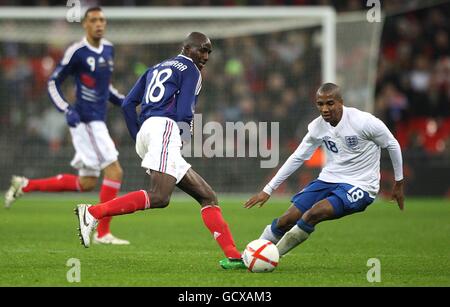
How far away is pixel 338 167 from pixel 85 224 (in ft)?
8.12

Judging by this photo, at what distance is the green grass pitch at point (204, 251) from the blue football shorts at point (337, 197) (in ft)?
1.78

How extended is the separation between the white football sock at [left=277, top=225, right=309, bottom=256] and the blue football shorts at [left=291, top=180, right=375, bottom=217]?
0.32m

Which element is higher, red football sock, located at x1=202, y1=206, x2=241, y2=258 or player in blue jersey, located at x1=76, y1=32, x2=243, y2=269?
player in blue jersey, located at x1=76, y1=32, x2=243, y2=269

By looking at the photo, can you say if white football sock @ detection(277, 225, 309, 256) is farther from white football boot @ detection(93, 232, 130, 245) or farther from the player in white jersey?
white football boot @ detection(93, 232, 130, 245)

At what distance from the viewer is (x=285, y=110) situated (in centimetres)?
1967

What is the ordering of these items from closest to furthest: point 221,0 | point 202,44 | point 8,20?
point 202,44, point 8,20, point 221,0

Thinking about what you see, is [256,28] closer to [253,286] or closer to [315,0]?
[315,0]


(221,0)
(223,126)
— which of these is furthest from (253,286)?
(221,0)

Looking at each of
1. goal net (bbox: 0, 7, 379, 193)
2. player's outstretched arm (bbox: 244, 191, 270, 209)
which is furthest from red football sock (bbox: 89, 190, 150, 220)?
goal net (bbox: 0, 7, 379, 193)

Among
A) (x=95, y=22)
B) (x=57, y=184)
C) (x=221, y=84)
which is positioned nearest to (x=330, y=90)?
(x=95, y=22)

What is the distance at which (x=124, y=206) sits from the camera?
8141mm

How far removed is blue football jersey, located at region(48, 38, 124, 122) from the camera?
37.6ft

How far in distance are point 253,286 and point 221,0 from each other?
683 inches

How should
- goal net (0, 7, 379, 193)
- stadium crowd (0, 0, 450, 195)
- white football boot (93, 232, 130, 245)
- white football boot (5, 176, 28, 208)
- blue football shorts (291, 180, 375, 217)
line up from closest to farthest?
blue football shorts (291, 180, 375, 217), white football boot (93, 232, 130, 245), white football boot (5, 176, 28, 208), goal net (0, 7, 379, 193), stadium crowd (0, 0, 450, 195)
